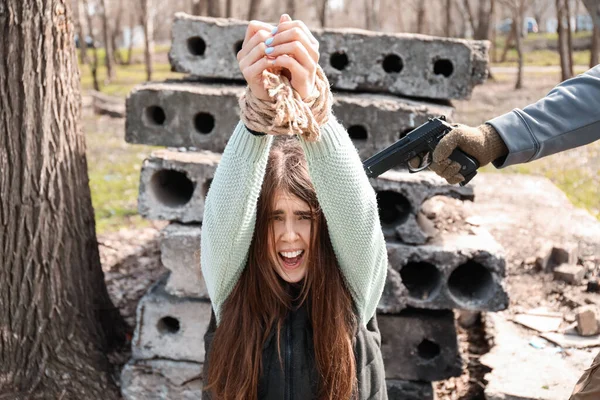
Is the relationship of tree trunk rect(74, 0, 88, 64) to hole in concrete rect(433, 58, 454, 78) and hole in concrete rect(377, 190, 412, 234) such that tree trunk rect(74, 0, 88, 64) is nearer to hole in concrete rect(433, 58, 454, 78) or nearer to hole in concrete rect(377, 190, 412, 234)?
hole in concrete rect(433, 58, 454, 78)

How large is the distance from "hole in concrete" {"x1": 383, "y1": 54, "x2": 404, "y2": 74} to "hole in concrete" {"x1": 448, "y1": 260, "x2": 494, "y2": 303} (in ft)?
3.66

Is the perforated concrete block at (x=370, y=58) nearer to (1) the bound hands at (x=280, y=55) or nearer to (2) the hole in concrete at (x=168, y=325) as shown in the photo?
(2) the hole in concrete at (x=168, y=325)

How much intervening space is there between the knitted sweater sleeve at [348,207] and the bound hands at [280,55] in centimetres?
22

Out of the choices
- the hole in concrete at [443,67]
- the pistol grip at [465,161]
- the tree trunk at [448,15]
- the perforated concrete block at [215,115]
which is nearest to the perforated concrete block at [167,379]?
the perforated concrete block at [215,115]

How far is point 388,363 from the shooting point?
3992mm

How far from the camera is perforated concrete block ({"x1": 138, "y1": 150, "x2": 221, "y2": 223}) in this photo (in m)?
3.91

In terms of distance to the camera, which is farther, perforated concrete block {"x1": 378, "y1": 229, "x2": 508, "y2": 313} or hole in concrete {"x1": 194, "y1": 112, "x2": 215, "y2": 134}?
hole in concrete {"x1": 194, "y1": 112, "x2": 215, "y2": 134}

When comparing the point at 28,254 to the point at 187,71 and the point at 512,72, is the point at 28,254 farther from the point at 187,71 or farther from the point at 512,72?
the point at 512,72

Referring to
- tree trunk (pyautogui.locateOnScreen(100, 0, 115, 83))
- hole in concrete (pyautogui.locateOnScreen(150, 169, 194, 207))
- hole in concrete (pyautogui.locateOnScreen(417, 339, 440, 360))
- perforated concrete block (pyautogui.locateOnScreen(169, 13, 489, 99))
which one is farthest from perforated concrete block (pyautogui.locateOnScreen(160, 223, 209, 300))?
tree trunk (pyautogui.locateOnScreen(100, 0, 115, 83))

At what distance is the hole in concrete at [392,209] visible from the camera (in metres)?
3.91

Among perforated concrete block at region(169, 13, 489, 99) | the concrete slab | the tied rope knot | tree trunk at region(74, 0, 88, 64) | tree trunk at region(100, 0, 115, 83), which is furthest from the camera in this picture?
tree trunk at region(100, 0, 115, 83)

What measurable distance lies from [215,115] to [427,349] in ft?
5.51

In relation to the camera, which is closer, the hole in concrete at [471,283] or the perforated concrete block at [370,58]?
the hole in concrete at [471,283]

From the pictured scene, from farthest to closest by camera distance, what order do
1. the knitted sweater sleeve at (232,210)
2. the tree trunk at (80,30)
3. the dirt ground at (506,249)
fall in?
the tree trunk at (80,30) < the dirt ground at (506,249) < the knitted sweater sleeve at (232,210)
